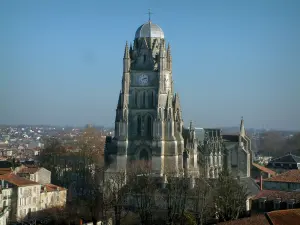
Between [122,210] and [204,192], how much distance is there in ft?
34.6

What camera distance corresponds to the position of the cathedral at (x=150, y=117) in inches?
3130

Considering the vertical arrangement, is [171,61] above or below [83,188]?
above

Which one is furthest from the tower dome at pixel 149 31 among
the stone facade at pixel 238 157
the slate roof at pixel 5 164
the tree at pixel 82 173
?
the slate roof at pixel 5 164

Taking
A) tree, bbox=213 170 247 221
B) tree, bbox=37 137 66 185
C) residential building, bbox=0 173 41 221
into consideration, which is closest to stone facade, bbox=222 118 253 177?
tree, bbox=37 137 66 185

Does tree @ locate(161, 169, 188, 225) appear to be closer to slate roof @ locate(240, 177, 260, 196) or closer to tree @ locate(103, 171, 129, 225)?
tree @ locate(103, 171, 129, 225)

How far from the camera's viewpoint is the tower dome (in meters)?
84.4

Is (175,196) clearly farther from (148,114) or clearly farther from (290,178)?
(148,114)

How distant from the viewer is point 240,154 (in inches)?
3725

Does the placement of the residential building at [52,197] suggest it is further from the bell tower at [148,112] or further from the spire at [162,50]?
the spire at [162,50]

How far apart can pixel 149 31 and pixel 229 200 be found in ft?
116

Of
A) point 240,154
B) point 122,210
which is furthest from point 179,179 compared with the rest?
point 240,154

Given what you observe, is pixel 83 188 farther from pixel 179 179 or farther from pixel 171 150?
pixel 179 179

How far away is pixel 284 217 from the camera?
36.8m

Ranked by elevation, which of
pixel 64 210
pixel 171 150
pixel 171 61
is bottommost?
pixel 64 210
